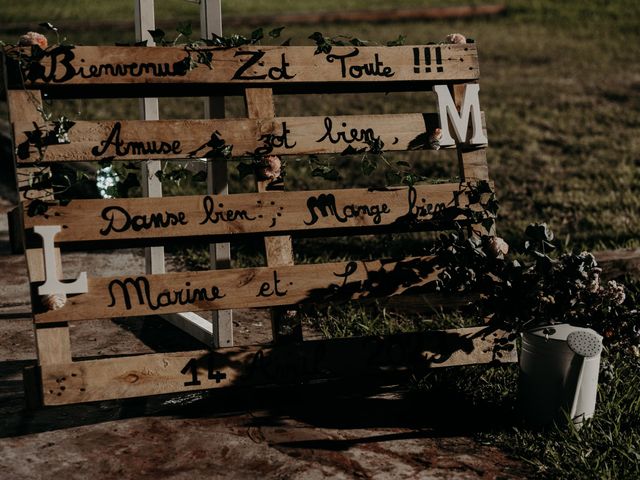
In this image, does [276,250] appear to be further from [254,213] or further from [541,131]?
[541,131]

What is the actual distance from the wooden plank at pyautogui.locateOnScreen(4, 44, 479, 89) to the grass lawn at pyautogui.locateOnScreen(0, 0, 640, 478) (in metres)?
0.25

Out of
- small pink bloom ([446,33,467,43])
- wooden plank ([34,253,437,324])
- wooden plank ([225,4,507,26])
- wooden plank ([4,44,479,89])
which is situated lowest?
wooden plank ([34,253,437,324])

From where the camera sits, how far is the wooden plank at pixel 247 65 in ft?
11.5

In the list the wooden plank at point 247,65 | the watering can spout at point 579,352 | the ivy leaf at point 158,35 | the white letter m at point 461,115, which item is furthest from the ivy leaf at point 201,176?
the watering can spout at point 579,352

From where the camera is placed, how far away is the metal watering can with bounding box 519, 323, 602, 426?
338 centimetres

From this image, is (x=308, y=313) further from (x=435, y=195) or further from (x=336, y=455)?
(x=336, y=455)

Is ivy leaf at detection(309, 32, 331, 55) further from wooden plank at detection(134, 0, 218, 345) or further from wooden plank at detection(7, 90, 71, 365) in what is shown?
wooden plank at detection(7, 90, 71, 365)

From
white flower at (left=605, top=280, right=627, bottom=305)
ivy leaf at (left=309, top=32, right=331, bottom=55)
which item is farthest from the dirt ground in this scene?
ivy leaf at (left=309, top=32, right=331, bottom=55)

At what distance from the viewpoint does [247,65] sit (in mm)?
3691

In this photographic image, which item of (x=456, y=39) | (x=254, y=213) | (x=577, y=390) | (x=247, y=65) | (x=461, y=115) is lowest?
(x=577, y=390)

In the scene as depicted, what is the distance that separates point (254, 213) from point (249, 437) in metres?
0.86

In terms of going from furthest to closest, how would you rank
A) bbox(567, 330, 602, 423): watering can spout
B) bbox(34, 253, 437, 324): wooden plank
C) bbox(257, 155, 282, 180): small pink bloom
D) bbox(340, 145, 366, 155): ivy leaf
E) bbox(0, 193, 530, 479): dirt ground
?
bbox(340, 145, 366, 155): ivy leaf → bbox(257, 155, 282, 180): small pink bloom → bbox(34, 253, 437, 324): wooden plank → bbox(567, 330, 602, 423): watering can spout → bbox(0, 193, 530, 479): dirt ground

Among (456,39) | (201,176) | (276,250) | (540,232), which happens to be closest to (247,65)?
(201,176)

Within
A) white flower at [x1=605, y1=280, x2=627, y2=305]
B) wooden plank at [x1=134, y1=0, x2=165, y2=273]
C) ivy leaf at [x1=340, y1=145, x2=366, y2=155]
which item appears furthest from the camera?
wooden plank at [x1=134, y1=0, x2=165, y2=273]
